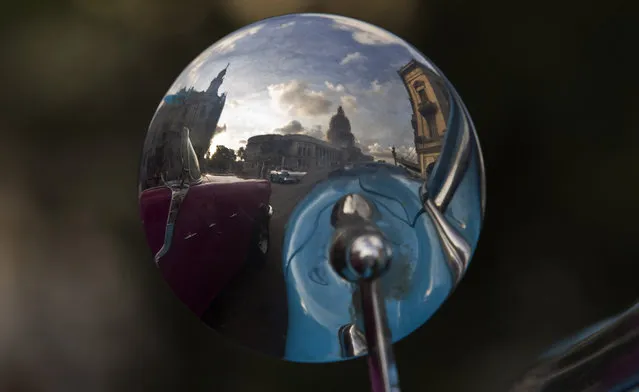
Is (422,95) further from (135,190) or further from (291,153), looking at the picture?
(135,190)

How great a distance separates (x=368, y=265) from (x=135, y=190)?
760 mm

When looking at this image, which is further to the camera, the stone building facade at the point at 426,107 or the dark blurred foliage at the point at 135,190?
the dark blurred foliage at the point at 135,190

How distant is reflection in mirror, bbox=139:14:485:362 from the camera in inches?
10.1

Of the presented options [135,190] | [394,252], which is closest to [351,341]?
[394,252]

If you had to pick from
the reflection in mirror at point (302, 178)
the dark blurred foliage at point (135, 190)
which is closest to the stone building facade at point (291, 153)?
the reflection in mirror at point (302, 178)

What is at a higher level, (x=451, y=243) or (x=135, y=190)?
(x=135, y=190)

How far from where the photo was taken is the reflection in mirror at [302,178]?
0.26 metres

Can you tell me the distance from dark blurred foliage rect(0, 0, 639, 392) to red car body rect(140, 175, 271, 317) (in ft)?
2.17

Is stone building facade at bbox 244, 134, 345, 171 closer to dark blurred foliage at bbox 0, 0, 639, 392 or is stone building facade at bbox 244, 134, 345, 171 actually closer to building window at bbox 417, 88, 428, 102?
building window at bbox 417, 88, 428, 102

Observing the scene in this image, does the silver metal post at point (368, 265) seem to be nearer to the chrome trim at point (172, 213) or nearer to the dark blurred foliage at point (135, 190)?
the chrome trim at point (172, 213)

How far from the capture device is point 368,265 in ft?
0.78

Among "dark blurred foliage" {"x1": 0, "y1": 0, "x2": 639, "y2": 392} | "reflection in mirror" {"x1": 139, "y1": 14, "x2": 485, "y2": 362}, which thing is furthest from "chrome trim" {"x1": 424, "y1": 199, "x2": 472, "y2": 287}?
"dark blurred foliage" {"x1": 0, "y1": 0, "x2": 639, "y2": 392}

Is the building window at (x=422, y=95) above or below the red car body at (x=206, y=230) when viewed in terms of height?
above

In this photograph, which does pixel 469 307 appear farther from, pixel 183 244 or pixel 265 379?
pixel 183 244
